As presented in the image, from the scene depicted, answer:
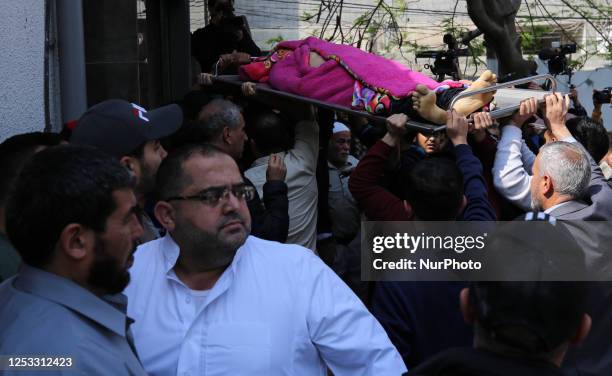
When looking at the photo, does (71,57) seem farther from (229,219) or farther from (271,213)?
(229,219)

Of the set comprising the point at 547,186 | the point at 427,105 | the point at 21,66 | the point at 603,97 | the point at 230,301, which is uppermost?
the point at 21,66

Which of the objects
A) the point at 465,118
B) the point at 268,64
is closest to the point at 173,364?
the point at 465,118

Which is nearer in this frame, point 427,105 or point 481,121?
point 427,105

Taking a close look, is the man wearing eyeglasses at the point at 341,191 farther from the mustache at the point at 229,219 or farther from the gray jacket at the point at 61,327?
the gray jacket at the point at 61,327

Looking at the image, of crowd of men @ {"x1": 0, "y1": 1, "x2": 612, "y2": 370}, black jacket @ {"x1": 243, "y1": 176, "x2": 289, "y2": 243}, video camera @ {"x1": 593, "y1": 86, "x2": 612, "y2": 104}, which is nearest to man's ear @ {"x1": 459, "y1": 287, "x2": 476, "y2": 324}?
crowd of men @ {"x1": 0, "y1": 1, "x2": 612, "y2": 370}

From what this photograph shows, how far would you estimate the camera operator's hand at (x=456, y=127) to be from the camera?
346 centimetres

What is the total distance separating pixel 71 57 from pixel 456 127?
184cm

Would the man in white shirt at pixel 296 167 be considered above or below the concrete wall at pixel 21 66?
below

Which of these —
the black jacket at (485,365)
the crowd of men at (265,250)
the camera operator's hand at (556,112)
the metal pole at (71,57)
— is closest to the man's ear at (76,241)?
the crowd of men at (265,250)

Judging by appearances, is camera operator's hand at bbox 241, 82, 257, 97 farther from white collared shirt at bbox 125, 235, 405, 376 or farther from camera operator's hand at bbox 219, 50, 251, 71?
white collared shirt at bbox 125, 235, 405, 376

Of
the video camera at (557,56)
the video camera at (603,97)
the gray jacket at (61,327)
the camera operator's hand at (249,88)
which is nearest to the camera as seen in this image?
the gray jacket at (61,327)

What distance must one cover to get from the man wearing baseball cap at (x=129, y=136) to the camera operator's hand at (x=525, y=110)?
1.61 m

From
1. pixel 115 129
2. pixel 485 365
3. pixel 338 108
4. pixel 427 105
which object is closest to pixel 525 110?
pixel 427 105

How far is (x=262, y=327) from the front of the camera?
2.31 metres
